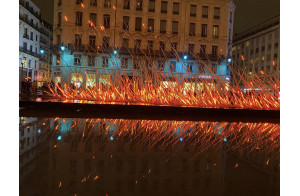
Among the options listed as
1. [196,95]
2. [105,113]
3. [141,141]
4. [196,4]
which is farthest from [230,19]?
[141,141]

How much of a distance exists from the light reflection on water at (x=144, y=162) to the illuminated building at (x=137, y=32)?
61.6ft

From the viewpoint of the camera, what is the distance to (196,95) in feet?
26.5

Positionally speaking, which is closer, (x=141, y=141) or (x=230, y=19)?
(x=141, y=141)

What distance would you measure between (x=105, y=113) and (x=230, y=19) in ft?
80.8

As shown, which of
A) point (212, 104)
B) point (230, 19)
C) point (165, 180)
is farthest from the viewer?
point (230, 19)

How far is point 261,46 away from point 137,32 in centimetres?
2253

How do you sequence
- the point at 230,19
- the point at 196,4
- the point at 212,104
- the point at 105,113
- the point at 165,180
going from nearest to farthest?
the point at 165,180 < the point at 105,113 < the point at 212,104 < the point at 196,4 < the point at 230,19

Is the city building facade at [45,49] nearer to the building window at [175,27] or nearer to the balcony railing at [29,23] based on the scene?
the balcony railing at [29,23]

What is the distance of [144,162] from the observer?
2.81 m

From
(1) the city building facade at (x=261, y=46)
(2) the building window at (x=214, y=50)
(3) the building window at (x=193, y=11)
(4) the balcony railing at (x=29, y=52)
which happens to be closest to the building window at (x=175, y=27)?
(3) the building window at (x=193, y=11)

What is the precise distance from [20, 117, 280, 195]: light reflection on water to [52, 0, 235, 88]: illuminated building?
739 inches

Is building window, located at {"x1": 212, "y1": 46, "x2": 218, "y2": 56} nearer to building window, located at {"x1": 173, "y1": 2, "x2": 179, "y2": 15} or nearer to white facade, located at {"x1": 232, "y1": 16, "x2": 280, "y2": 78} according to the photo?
building window, located at {"x1": 173, "y1": 2, "x2": 179, "y2": 15}

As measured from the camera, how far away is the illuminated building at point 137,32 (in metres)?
23.6

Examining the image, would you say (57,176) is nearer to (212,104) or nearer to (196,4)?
(212,104)
